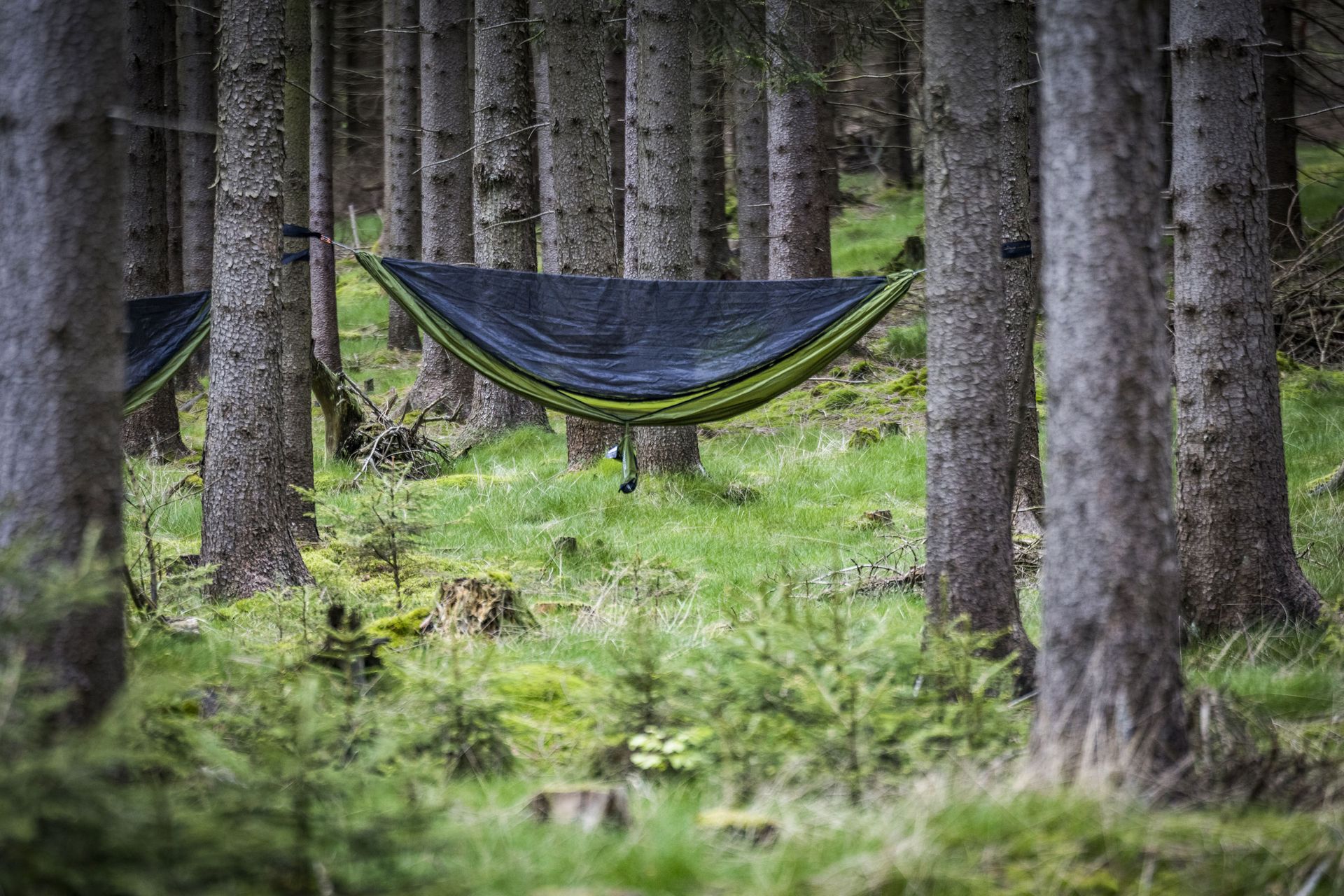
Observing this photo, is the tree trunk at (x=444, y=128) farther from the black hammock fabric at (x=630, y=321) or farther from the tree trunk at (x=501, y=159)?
the black hammock fabric at (x=630, y=321)

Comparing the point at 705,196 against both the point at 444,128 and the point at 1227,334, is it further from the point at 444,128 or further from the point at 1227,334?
the point at 1227,334

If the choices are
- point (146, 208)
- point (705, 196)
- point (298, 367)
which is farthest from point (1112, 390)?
point (705, 196)

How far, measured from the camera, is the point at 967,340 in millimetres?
2863

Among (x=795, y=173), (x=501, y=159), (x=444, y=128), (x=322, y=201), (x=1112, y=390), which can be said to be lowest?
(x=1112, y=390)

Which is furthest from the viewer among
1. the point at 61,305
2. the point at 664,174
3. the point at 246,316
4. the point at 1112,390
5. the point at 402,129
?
the point at 402,129

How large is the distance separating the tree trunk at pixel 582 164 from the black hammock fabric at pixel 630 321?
97 cm

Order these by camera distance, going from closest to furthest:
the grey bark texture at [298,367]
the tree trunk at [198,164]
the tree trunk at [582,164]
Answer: the grey bark texture at [298,367], the tree trunk at [582,164], the tree trunk at [198,164]

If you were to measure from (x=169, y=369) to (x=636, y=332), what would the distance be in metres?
1.98

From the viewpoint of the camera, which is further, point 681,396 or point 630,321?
point 630,321

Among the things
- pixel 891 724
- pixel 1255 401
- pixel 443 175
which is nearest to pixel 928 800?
pixel 891 724

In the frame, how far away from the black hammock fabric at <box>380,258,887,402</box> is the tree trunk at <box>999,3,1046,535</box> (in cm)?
56

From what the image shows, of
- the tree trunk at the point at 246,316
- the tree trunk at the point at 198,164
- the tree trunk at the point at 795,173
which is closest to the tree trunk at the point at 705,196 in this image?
the tree trunk at the point at 795,173

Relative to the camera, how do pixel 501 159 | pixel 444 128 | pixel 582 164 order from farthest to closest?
1. pixel 444 128
2. pixel 501 159
3. pixel 582 164

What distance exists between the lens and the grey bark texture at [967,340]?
9.39ft
